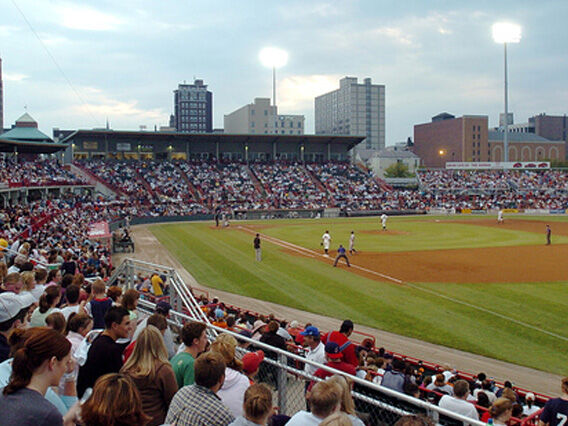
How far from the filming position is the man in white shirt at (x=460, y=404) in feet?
22.9

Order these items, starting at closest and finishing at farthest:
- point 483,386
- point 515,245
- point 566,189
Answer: point 483,386
point 515,245
point 566,189

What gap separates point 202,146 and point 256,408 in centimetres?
8079

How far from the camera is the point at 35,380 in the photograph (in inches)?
140

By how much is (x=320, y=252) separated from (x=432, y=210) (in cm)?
4303

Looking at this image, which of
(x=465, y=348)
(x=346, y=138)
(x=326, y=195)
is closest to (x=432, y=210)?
(x=326, y=195)

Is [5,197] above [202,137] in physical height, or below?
below

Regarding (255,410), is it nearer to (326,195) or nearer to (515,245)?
(515,245)

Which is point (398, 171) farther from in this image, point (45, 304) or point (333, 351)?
point (45, 304)

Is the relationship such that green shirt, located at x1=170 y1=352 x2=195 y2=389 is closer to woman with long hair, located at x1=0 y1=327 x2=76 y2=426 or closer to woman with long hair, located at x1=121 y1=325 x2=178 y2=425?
woman with long hair, located at x1=121 y1=325 x2=178 y2=425

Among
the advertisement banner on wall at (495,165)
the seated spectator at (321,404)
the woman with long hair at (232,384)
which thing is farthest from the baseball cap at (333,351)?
the advertisement banner on wall at (495,165)

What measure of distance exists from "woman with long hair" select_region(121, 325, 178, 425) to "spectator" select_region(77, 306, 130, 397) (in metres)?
0.71

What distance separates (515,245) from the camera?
115 feet

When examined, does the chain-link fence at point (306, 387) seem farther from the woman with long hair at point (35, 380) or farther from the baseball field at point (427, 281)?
the baseball field at point (427, 281)

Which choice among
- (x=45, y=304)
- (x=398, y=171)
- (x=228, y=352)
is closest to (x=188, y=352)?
(x=228, y=352)
